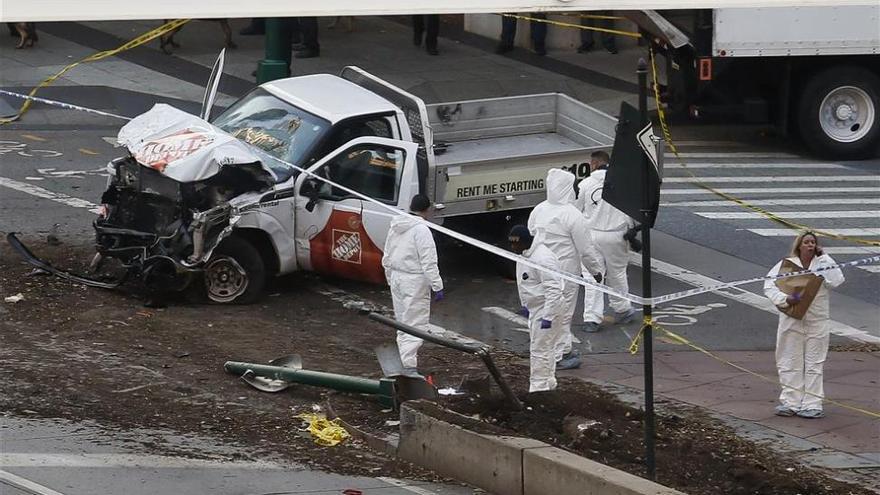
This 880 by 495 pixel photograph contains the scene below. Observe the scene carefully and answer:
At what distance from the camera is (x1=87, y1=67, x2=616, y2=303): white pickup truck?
1354 cm

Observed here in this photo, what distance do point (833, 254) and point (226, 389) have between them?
313 inches

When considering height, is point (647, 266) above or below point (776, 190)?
above

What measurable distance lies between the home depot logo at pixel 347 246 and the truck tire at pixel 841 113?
9.96 meters

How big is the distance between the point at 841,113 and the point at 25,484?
1588cm

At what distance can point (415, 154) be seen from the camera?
14430 mm

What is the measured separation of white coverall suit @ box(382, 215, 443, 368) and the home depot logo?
1.87 metres

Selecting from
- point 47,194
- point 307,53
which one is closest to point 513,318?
point 47,194

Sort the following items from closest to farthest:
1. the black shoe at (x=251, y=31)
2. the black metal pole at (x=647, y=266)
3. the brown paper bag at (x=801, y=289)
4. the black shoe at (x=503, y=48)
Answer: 1. the black metal pole at (x=647, y=266)
2. the brown paper bag at (x=801, y=289)
3. the black shoe at (x=503, y=48)
4. the black shoe at (x=251, y=31)

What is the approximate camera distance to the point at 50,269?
560 inches

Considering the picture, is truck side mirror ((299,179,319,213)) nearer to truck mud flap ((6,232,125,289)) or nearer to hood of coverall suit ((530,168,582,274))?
truck mud flap ((6,232,125,289))

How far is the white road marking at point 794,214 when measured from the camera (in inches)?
714

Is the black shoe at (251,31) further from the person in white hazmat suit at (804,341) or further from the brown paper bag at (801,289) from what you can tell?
the brown paper bag at (801,289)

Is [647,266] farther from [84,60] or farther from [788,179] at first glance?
[84,60]

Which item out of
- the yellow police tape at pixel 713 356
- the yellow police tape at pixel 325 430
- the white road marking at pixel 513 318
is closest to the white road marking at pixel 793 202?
the white road marking at pixel 513 318
